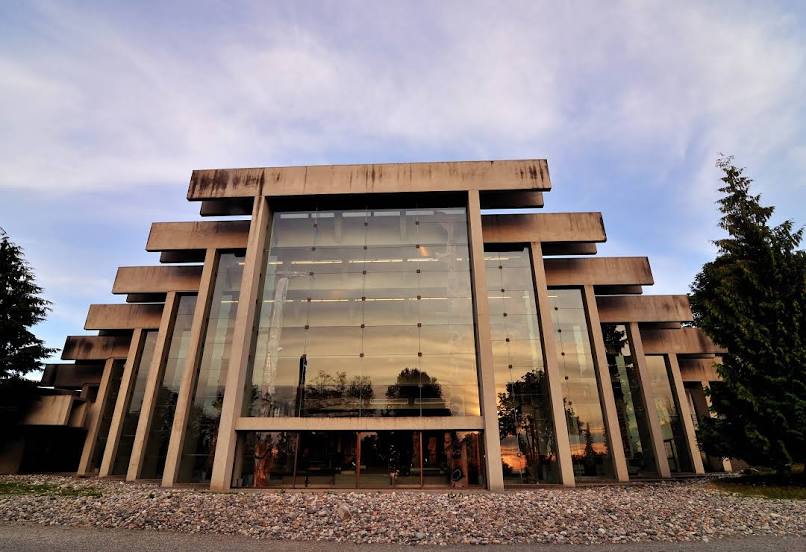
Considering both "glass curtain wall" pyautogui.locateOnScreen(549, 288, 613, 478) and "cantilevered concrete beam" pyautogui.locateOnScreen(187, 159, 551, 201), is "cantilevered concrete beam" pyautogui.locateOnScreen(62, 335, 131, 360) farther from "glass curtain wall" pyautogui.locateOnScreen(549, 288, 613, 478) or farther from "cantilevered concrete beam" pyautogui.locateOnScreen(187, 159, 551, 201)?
"glass curtain wall" pyautogui.locateOnScreen(549, 288, 613, 478)

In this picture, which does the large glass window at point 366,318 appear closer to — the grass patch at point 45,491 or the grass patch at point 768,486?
the grass patch at point 45,491

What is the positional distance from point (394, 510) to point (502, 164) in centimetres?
1724

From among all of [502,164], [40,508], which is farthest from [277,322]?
[502,164]

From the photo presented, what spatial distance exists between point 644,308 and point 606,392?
7344 millimetres

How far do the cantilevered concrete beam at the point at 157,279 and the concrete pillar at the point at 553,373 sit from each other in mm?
19525

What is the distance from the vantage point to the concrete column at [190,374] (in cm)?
2080

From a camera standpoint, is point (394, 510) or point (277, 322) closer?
point (394, 510)

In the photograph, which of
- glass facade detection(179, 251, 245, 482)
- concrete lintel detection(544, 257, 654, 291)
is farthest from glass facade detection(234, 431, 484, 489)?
concrete lintel detection(544, 257, 654, 291)

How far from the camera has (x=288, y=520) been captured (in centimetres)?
1227

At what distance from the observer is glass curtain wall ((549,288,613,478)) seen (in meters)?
22.3

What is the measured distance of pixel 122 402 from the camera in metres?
25.7

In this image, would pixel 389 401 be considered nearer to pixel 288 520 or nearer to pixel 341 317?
pixel 341 317

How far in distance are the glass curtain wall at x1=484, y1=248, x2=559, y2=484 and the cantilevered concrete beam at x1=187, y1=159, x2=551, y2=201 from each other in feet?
13.4

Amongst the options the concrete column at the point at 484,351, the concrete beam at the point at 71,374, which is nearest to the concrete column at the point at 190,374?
the concrete beam at the point at 71,374
